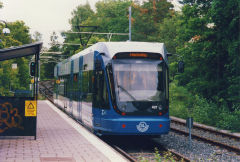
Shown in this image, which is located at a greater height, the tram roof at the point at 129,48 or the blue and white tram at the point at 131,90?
the tram roof at the point at 129,48

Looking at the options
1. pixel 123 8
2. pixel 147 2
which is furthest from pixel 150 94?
pixel 123 8

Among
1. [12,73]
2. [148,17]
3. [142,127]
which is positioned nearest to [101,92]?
[142,127]

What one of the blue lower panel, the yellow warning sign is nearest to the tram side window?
the blue lower panel

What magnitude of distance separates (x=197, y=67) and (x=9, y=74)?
11.7 meters

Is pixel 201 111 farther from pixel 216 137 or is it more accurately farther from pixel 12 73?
pixel 12 73

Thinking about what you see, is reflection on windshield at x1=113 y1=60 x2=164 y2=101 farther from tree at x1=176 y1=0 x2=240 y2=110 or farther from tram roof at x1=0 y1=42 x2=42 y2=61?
tree at x1=176 y1=0 x2=240 y2=110

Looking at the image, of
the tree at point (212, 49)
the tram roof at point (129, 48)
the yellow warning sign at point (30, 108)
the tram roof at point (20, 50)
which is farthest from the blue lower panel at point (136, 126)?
the tree at point (212, 49)

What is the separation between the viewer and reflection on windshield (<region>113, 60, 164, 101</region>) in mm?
13812

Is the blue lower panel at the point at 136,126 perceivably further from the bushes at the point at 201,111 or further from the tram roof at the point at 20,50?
the bushes at the point at 201,111

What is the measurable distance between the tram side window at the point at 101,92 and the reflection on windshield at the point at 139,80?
22.0 inches

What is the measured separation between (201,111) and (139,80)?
1076cm

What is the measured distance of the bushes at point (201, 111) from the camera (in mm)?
19961

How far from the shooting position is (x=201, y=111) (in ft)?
78.6

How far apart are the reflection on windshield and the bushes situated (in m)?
6.55
